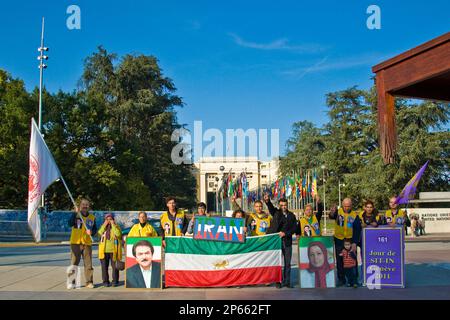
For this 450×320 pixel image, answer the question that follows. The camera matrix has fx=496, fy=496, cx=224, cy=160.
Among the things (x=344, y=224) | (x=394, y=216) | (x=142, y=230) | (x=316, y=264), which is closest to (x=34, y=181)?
(x=142, y=230)

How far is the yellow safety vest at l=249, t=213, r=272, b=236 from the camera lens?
10969 mm

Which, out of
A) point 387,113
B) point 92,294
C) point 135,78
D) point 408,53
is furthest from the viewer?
point 135,78

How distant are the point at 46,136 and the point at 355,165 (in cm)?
3217

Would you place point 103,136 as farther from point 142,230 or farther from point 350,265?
point 350,265

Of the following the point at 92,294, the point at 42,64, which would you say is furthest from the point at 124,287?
the point at 42,64

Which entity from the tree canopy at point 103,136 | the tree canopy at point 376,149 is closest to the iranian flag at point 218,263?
the tree canopy at point 103,136

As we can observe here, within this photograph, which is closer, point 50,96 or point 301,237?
point 301,237

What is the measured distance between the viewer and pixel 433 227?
40844mm

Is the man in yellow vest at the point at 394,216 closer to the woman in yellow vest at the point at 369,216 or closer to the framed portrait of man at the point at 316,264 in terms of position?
the woman in yellow vest at the point at 369,216

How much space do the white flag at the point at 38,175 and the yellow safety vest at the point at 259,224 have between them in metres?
4.38

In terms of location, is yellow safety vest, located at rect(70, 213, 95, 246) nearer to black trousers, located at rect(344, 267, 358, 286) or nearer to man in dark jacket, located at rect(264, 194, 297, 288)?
man in dark jacket, located at rect(264, 194, 297, 288)

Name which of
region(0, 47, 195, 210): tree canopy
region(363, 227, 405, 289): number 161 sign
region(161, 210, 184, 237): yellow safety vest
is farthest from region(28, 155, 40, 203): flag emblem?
region(0, 47, 195, 210): tree canopy

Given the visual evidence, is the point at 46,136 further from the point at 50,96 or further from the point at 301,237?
the point at 301,237

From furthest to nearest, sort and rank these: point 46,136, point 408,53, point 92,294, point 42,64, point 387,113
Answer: point 46,136 → point 42,64 → point 92,294 → point 387,113 → point 408,53
